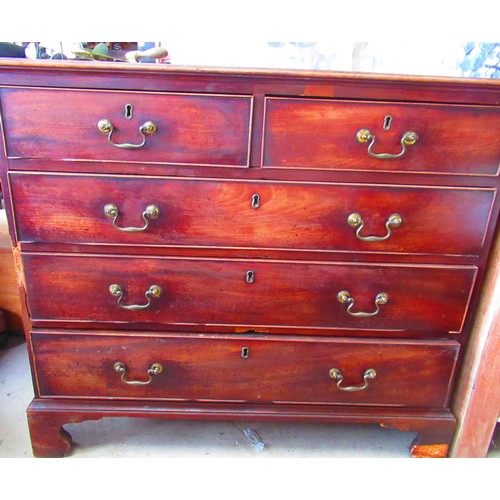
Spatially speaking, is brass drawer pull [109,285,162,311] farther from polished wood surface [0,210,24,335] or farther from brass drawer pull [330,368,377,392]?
polished wood surface [0,210,24,335]

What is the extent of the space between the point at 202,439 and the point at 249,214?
2.31 feet

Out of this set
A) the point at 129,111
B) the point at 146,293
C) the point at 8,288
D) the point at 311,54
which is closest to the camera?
the point at 129,111

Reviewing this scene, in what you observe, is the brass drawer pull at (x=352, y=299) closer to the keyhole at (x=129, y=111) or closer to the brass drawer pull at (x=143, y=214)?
the brass drawer pull at (x=143, y=214)

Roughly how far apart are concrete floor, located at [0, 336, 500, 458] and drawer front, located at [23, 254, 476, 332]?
410 millimetres

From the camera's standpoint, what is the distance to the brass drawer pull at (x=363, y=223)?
2.98 ft

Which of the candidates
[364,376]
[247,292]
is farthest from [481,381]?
[247,292]

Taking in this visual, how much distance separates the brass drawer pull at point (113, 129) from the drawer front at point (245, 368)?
459 mm

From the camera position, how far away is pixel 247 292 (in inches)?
38.5

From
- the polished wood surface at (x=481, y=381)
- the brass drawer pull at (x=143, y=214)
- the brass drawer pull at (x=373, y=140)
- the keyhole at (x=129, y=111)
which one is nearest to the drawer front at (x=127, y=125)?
the keyhole at (x=129, y=111)

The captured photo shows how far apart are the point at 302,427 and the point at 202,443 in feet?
1.01

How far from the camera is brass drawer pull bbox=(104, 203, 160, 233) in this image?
0.89 m

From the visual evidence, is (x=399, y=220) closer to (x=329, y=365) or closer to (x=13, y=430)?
(x=329, y=365)

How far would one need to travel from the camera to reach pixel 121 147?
0.85 meters

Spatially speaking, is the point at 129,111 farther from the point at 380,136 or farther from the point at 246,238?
the point at 380,136
